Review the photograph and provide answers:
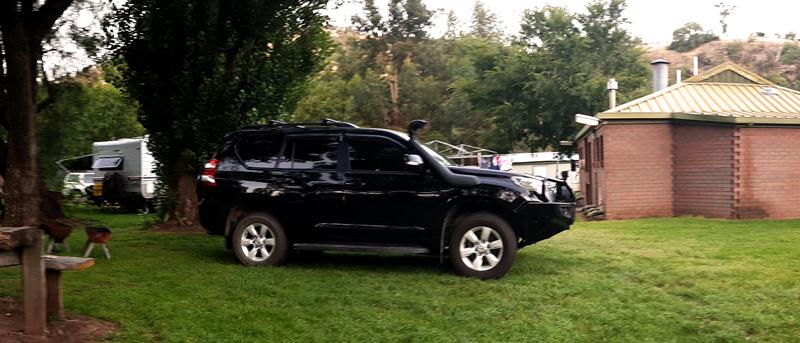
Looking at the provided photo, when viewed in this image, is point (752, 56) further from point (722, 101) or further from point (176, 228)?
point (176, 228)

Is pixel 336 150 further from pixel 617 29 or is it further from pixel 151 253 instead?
pixel 617 29

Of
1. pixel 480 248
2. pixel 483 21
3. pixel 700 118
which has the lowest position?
pixel 480 248

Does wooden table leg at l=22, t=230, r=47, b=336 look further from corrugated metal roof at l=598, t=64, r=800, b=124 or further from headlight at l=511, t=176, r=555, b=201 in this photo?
corrugated metal roof at l=598, t=64, r=800, b=124

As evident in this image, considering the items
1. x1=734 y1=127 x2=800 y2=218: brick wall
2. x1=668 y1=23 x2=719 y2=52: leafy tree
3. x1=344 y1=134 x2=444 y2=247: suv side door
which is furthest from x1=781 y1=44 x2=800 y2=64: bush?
x1=344 y1=134 x2=444 y2=247: suv side door

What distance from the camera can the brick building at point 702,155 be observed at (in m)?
17.1

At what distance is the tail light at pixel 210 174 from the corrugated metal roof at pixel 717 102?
11.9 metres

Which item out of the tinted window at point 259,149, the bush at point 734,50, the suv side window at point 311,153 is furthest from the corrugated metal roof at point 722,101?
the bush at point 734,50

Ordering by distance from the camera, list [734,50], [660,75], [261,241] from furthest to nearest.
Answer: [734,50]
[660,75]
[261,241]

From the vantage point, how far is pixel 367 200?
806 cm

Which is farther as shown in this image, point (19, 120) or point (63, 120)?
point (63, 120)

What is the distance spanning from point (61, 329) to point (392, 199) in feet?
12.3

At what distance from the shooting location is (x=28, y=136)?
24.7 ft

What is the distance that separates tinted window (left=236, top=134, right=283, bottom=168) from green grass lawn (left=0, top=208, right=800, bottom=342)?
1323 millimetres

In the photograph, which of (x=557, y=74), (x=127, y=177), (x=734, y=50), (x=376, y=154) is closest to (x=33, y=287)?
(x=376, y=154)
